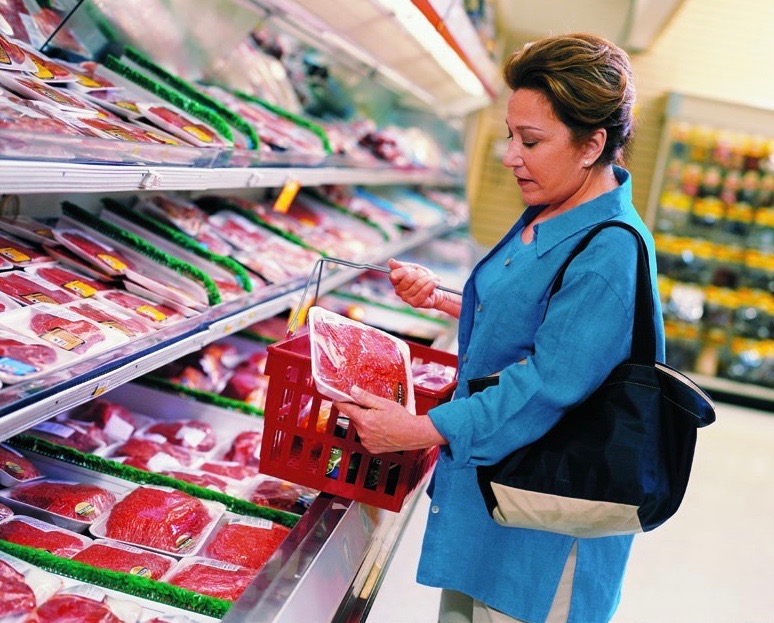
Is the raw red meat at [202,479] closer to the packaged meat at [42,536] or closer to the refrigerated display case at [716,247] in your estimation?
the packaged meat at [42,536]

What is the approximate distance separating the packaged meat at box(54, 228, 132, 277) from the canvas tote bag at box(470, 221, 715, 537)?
1372mm

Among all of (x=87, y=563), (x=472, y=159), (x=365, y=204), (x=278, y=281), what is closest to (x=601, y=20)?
(x=472, y=159)

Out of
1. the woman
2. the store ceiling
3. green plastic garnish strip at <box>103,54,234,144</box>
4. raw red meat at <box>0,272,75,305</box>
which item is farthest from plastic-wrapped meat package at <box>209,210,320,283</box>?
the store ceiling

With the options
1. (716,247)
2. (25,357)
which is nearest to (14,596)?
(25,357)

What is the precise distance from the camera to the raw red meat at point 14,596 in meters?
1.50

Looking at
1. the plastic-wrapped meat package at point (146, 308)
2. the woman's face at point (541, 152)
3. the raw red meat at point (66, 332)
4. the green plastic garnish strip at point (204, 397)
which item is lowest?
the green plastic garnish strip at point (204, 397)

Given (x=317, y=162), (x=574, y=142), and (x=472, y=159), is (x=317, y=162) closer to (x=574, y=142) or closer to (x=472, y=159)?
(x=574, y=142)

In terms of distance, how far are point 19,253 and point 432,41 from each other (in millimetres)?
2374

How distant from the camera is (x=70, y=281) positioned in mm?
2303

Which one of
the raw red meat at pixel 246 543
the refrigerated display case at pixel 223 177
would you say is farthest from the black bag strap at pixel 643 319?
the raw red meat at pixel 246 543

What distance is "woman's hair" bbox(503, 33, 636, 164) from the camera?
161cm

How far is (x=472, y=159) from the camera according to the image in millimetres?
9609

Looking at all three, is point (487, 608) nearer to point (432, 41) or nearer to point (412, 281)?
point (412, 281)

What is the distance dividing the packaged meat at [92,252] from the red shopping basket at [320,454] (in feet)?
2.40
